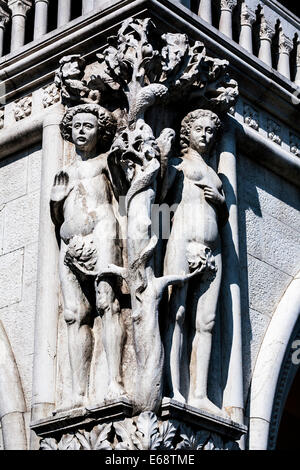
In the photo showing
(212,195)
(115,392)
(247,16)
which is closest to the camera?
(115,392)

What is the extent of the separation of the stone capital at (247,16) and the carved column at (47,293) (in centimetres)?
237

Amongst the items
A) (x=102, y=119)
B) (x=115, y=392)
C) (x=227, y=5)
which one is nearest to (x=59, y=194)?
(x=102, y=119)

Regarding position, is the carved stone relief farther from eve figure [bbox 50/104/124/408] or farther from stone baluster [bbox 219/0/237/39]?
stone baluster [bbox 219/0/237/39]

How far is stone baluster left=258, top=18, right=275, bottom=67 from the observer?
46.9 ft

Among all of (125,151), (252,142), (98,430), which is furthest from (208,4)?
(98,430)

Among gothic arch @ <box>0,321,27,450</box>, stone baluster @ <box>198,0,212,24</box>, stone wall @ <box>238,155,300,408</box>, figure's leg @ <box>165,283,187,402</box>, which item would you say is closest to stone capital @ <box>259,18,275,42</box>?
stone baluster @ <box>198,0,212,24</box>

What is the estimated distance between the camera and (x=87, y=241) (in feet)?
39.0

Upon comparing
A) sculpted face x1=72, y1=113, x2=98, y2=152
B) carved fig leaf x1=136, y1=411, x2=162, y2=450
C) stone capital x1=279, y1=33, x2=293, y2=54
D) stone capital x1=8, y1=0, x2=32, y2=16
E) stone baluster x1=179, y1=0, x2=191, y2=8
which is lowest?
carved fig leaf x1=136, y1=411, x2=162, y2=450

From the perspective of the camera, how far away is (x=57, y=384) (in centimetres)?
1191

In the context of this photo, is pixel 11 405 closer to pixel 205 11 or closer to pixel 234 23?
pixel 205 11

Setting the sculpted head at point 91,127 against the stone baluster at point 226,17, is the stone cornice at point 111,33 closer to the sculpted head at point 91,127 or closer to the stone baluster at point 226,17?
the stone baluster at point 226,17

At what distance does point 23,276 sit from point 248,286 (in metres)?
2.05

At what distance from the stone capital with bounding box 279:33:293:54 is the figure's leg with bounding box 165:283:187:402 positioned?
3.84 m

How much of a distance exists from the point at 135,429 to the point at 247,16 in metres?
5.07
